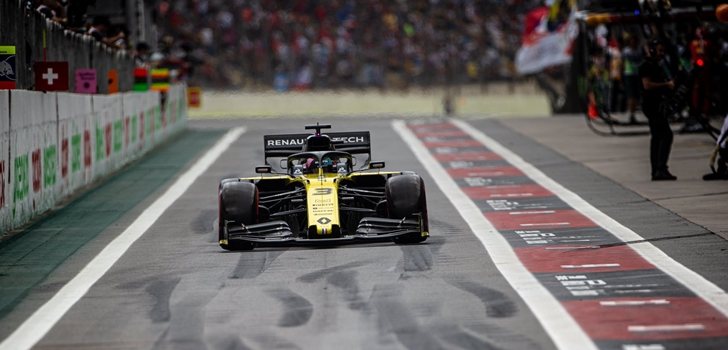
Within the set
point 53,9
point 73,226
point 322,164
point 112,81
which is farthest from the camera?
point 112,81

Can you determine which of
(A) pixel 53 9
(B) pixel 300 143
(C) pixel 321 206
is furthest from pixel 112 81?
(C) pixel 321 206

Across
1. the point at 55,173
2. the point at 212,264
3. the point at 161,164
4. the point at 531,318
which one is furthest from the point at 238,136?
the point at 531,318

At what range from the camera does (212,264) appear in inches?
538

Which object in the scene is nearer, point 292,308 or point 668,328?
point 668,328

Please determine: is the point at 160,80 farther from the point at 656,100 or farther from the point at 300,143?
the point at 300,143

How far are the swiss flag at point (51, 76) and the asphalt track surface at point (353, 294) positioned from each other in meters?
2.20

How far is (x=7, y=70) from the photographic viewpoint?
1692cm

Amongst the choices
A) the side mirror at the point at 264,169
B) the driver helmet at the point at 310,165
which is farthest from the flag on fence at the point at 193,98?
the driver helmet at the point at 310,165

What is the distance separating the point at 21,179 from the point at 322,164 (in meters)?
4.01

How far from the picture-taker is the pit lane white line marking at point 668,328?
9.80m

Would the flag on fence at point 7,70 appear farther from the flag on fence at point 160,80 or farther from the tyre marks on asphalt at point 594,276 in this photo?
the flag on fence at point 160,80

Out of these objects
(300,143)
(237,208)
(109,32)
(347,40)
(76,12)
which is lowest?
(237,208)

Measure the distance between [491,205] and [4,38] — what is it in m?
5.81

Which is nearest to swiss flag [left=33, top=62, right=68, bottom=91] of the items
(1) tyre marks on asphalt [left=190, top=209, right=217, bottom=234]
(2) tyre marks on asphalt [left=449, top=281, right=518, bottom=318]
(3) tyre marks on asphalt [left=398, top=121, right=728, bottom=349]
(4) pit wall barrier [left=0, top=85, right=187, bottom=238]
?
(4) pit wall barrier [left=0, top=85, right=187, bottom=238]
